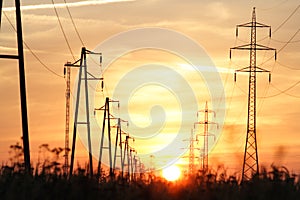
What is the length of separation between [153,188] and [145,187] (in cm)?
19

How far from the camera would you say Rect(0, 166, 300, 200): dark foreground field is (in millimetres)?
12688

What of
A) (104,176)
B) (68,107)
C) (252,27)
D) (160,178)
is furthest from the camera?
(68,107)

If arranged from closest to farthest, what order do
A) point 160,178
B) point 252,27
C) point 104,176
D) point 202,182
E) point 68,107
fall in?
point 202,182 → point 160,178 → point 104,176 → point 252,27 → point 68,107

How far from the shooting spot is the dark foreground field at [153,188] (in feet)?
41.6

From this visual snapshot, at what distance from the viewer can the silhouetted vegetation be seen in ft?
41.7

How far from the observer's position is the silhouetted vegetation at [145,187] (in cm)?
1272

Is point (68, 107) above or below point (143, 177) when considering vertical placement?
above

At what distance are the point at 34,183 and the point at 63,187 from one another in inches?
20.8

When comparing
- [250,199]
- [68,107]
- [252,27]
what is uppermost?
[252,27]

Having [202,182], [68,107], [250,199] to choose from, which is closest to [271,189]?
[250,199]

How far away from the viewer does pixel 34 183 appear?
517 inches

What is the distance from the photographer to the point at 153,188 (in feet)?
44.4

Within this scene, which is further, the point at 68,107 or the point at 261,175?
the point at 68,107

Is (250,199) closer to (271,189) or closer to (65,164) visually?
(271,189)
